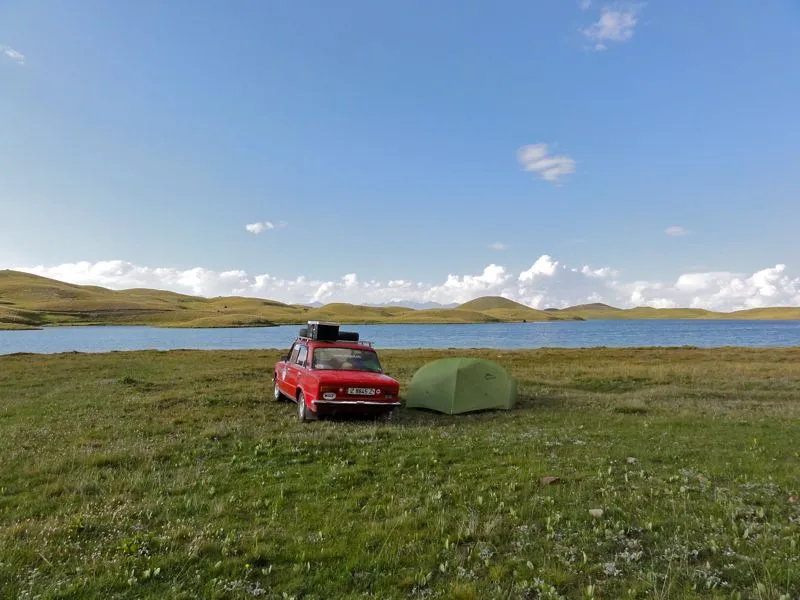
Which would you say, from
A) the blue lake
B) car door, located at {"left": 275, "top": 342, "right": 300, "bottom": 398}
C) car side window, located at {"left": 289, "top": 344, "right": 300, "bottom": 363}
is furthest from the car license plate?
the blue lake

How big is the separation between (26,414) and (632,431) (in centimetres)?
1743

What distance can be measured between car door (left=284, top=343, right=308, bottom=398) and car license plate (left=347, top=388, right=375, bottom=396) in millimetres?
2409

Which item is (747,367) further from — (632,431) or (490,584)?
(490,584)

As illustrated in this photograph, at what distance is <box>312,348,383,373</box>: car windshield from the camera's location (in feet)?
49.6

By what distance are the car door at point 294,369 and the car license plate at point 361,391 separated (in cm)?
241

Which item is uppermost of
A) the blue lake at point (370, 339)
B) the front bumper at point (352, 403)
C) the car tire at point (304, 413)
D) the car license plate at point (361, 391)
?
the car license plate at point (361, 391)

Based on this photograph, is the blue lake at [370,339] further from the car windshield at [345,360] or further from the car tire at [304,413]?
the car tire at [304,413]

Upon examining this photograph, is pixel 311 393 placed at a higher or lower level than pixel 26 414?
higher

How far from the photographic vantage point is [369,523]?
6.29 meters

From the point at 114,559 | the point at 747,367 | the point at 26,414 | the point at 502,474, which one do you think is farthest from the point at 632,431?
the point at 747,367

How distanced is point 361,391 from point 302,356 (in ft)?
11.1

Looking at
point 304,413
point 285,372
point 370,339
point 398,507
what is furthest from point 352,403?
point 370,339

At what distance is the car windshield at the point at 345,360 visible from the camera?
15.1 metres

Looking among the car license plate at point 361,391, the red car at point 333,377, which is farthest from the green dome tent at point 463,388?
the car license plate at point 361,391
